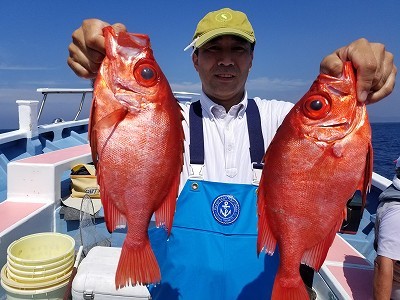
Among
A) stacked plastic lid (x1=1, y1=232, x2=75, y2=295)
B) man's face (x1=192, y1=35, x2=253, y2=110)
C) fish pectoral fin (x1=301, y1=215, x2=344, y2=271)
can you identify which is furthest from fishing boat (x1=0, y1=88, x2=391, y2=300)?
man's face (x1=192, y1=35, x2=253, y2=110)

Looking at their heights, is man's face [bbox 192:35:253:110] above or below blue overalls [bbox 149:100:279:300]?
above

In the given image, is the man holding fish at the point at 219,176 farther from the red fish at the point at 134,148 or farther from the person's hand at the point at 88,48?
the red fish at the point at 134,148

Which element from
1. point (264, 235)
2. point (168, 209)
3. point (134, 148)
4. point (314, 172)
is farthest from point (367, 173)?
point (134, 148)

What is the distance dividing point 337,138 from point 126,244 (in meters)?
1.07

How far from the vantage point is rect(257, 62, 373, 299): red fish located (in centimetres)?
160

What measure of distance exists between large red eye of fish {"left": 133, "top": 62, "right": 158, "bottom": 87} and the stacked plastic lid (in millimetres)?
1956

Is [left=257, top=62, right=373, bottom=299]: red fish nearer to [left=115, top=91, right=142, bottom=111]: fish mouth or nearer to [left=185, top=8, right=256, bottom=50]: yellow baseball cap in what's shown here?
[left=115, top=91, right=142, bottom=111]: fish mouth

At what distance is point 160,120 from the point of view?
5.32 feet

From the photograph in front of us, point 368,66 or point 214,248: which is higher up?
point 368,66

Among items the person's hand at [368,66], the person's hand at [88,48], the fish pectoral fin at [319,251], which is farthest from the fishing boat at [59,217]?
the person's hand at [88,48]

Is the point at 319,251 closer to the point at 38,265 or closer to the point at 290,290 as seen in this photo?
the point at 290,290

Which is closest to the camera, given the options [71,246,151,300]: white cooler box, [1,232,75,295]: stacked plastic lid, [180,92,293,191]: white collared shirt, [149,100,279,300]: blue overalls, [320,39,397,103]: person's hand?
Answer: [320,39,397,103]: person's hand

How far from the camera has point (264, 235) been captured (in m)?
1.73

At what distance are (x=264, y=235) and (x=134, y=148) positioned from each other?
741 mm
